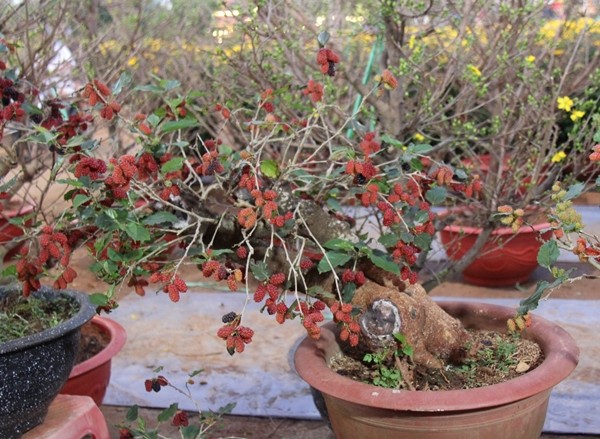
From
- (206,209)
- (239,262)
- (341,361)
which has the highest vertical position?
(206,209)

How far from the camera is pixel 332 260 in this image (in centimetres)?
212

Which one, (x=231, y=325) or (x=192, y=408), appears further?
(x=192, y=408)

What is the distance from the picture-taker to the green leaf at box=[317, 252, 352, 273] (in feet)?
6.88

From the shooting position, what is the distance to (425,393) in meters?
1.95

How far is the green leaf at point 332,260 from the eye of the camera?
210 cm

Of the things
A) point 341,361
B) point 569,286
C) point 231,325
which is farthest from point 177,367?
point 569,286

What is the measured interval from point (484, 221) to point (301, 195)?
4.75ft

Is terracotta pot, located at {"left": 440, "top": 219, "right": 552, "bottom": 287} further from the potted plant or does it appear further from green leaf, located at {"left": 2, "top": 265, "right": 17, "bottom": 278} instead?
green leaf, located at {"left": 2, "top": 265, "right": 17, "bottom": 278}

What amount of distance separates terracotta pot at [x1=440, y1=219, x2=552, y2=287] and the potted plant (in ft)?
6.39

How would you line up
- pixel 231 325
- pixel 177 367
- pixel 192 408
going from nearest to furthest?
pixel 231 325 < pixel 192 408 < pixel 177 367

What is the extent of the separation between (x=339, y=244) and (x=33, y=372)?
2.96 feet

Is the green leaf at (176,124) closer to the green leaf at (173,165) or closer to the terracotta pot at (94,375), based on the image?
the green leaf at (173,165)

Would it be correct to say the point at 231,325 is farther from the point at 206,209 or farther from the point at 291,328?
the point at 291,328

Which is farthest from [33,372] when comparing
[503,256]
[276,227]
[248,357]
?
[503,256]
